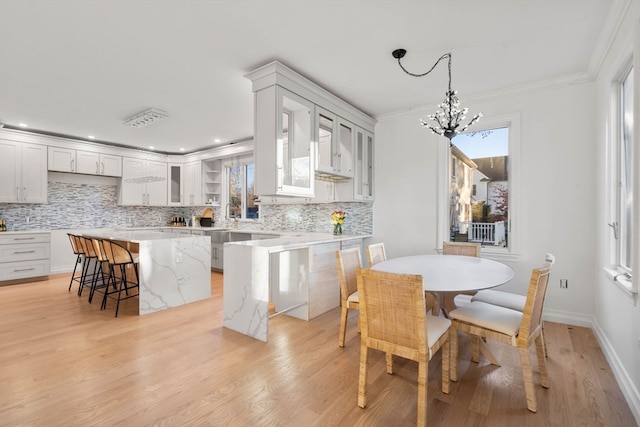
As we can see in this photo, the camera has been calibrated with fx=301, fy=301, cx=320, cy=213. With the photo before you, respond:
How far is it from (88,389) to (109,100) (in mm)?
3335

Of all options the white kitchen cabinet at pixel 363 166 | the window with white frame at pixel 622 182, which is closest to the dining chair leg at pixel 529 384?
the window with white frame at pixel 622 182

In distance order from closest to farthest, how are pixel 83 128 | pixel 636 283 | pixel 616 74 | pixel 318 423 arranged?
pixel 318 423
pixel 636 283
pixel 616 74
pixel 83 128

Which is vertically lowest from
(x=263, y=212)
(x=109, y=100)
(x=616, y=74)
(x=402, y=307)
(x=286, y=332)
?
(x=286, y=332)

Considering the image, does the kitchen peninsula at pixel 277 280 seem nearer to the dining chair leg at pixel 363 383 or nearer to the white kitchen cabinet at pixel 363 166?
the white kitchen cabinet at pixel 363 166

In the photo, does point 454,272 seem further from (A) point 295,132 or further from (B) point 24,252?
(B) point 24,252

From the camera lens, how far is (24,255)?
4965 millimetres

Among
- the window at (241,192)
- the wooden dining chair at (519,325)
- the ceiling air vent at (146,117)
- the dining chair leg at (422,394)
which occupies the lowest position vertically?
the dining chair leg at (422,394)

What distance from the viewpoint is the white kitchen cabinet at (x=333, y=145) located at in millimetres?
3481

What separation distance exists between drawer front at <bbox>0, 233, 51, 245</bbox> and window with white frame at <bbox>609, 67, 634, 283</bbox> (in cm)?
748

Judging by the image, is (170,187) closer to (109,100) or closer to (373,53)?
(109,100)

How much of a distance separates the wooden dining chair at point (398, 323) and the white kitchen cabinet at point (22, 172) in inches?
249

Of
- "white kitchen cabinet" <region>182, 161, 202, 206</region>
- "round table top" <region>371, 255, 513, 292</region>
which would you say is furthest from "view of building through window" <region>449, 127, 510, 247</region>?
"white kitchen cabinet" <region>182, 161, 202, 206</region>

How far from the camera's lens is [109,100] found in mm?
3783

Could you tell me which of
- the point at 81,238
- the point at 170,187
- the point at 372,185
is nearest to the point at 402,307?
the point at 372,185
